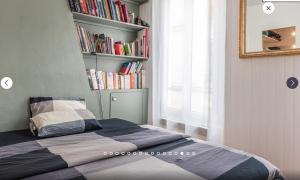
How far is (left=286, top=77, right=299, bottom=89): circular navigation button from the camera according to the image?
189 cm

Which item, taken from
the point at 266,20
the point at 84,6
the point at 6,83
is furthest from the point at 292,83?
the point at 6,83

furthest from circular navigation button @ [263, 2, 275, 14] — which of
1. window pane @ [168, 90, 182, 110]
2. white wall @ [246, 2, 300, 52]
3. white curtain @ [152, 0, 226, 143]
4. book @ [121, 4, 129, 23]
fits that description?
book @ [121, 4, 129, 23]

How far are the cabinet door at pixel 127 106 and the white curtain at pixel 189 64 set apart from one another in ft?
A: 0.68

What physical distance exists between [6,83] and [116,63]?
1.39 m

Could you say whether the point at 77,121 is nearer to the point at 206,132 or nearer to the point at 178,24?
the point at 206,132

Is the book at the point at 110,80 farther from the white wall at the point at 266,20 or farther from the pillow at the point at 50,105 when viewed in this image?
the white wall at the point at 266,20

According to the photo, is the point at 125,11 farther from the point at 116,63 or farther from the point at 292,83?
the point at 292,83

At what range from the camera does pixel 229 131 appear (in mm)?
2357

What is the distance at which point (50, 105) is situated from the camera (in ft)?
6.75

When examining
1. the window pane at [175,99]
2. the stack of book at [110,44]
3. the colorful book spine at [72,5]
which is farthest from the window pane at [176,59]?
the colorful book spine at [72,5]

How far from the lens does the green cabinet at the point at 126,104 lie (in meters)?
2.80

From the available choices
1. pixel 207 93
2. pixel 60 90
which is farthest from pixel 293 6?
pixel 60 90

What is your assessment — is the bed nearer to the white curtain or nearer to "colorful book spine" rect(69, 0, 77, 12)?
the white curtain

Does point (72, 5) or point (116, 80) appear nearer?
point (72, 5)
